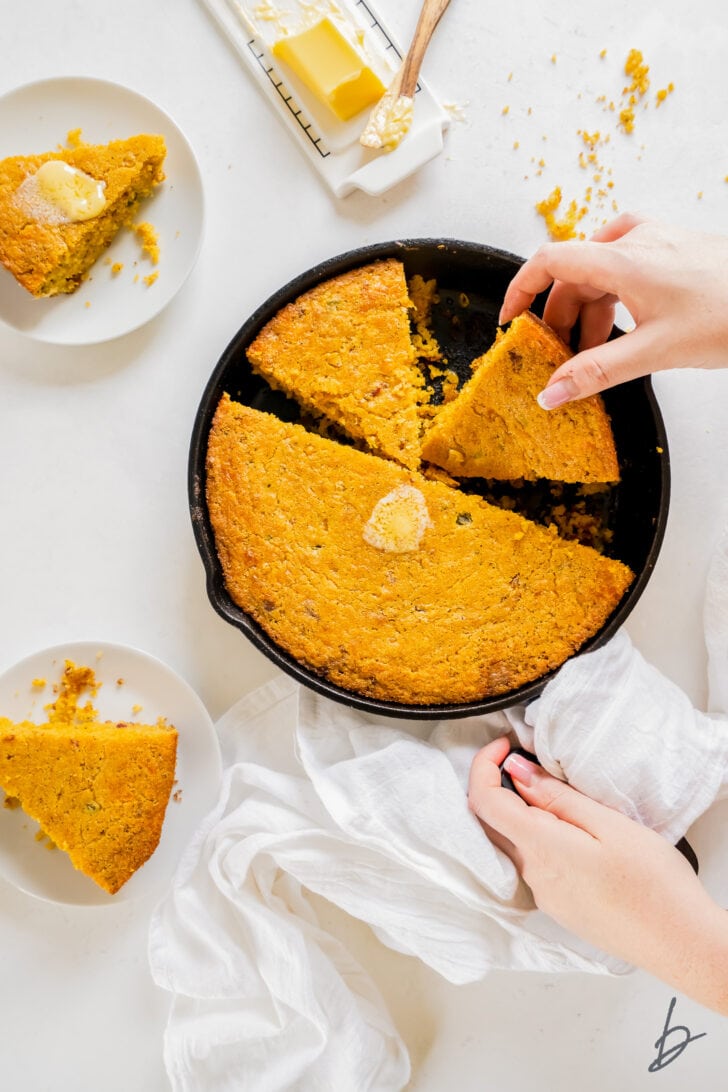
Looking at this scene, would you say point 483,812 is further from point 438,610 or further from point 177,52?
point 177,52

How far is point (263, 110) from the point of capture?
8.65ft

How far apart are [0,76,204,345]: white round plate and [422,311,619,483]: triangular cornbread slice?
0.89 metres

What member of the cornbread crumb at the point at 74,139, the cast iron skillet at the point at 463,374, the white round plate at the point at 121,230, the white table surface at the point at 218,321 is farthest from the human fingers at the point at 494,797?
the cornbread crumb at the point at 74,139

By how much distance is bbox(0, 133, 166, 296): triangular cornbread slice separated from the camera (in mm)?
2457

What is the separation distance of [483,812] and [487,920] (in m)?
0.35

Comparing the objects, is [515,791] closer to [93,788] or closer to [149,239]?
[93,788]

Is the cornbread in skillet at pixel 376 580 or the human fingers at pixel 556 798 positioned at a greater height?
the cornbread in skillet at pixel 376 580

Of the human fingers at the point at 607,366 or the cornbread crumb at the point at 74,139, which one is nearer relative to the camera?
the human fingers at the point at 607,366

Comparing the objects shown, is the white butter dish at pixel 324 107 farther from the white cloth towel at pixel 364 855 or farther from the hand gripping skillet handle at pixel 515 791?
the hand gripping skillet handle at pixel 515 791

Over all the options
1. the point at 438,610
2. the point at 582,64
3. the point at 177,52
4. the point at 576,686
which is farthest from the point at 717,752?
the point at 177,52

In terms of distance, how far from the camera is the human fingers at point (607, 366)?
2141 millimetres

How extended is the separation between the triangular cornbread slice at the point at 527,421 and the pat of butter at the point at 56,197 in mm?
→ 1133
